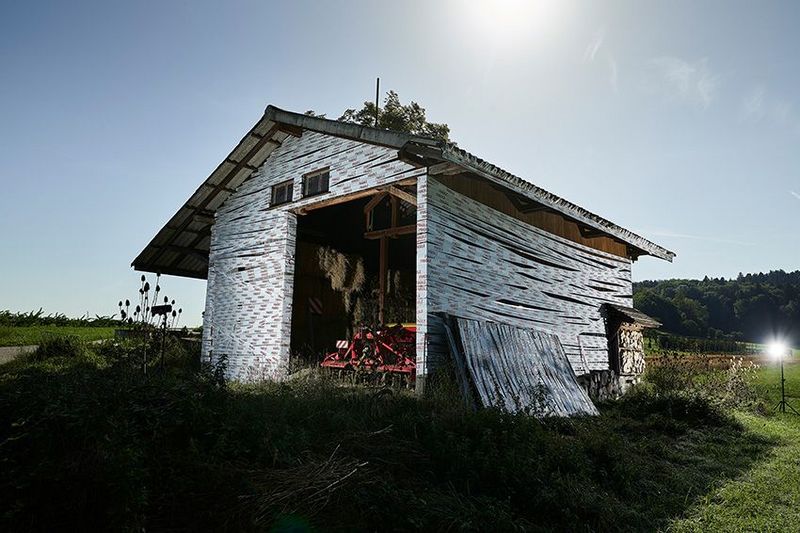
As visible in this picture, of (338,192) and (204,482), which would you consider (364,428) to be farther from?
(338,192)

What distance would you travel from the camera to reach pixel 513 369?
916 centimetres

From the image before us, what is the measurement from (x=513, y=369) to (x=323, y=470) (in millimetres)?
5563

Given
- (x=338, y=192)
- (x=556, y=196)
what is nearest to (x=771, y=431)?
(x=556, y=196)

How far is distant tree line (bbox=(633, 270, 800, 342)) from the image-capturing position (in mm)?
37562

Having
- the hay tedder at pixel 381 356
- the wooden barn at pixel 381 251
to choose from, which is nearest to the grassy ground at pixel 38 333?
the wooden barn at pixel 381 251

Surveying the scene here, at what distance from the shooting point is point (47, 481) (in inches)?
131

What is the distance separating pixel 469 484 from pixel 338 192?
7.31 metres

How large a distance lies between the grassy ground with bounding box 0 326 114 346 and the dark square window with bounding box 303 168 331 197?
850 cm

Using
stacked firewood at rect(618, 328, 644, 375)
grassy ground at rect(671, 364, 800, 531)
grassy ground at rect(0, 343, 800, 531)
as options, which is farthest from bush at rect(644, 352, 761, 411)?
grassy ground at rect(0, 343, 800, 531)

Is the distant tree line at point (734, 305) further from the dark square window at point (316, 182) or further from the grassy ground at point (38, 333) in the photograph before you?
the grassy ground at point (38, 333)

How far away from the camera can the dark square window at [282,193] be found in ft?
39.8

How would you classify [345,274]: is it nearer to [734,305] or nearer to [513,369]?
[513,369]

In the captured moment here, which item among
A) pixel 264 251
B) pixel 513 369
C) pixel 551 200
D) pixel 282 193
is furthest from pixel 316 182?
pixel 513 369

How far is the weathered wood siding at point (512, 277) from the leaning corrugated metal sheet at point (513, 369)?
45 cm
